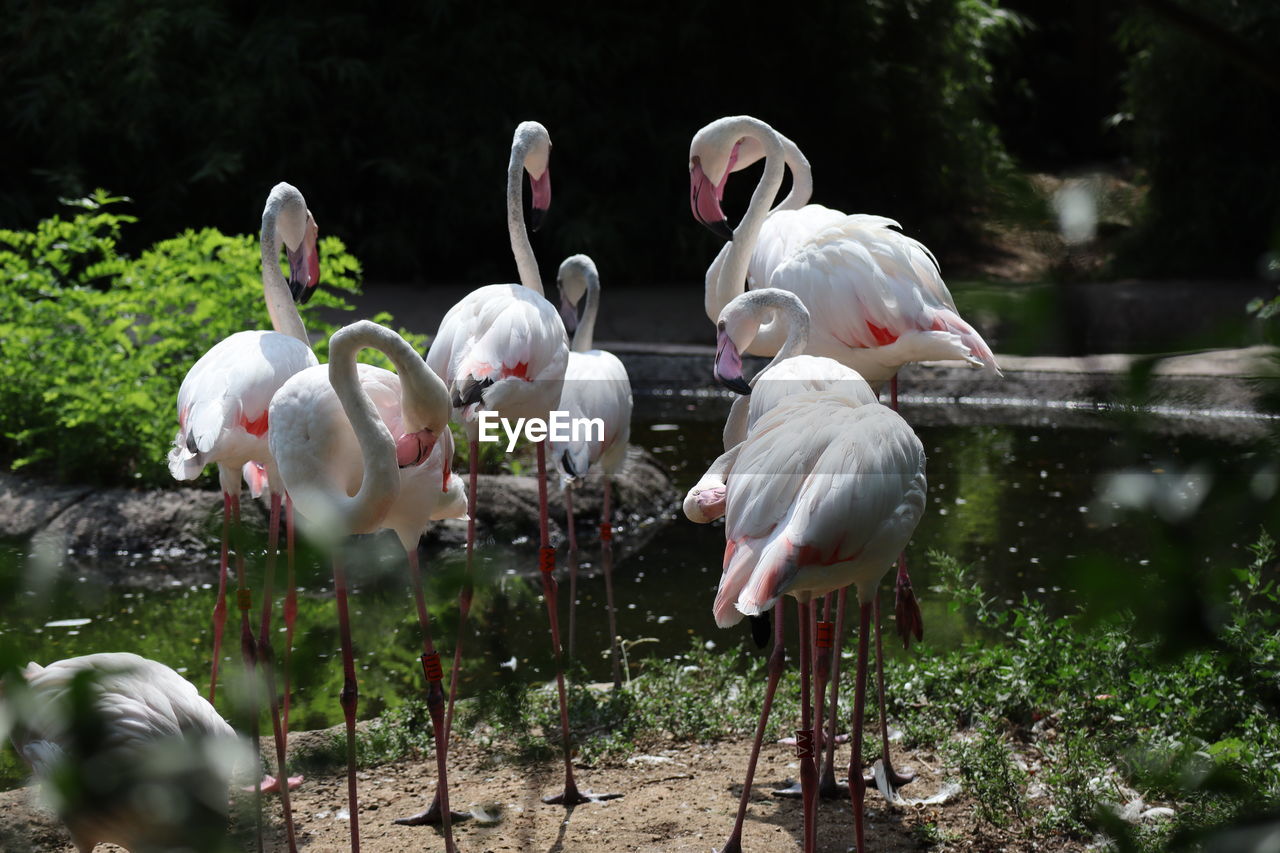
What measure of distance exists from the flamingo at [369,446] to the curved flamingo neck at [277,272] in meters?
0.72

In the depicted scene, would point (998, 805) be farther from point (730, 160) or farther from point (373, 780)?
point (730, 160)

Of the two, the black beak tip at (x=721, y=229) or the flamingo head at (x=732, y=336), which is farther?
the black beak tip at (x=721, y=229)

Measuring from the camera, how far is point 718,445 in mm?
7488

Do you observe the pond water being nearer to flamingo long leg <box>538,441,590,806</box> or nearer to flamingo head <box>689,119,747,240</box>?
flamingo long leg <box>538,441,590,806</box>

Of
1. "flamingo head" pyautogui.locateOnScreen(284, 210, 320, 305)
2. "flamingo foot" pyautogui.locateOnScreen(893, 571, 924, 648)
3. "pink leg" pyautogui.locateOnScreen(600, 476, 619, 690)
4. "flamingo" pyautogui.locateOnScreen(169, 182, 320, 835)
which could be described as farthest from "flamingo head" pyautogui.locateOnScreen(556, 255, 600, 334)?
"flamingo foot" pyautogui.locateOnScreen(893, 571, 924, 648)

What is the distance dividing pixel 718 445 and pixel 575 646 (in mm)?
3157

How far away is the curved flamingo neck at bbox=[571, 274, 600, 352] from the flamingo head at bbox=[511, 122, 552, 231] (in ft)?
2.05

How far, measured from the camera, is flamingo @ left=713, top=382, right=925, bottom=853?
2.39 metres

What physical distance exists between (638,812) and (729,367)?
112 centimetres

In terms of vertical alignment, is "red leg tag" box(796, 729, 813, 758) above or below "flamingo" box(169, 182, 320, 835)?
below

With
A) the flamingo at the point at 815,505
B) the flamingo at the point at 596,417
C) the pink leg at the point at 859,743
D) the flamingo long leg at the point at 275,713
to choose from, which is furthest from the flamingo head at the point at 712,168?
the flamingo long leg at the point at 275,713

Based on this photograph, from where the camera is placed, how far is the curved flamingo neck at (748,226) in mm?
3875

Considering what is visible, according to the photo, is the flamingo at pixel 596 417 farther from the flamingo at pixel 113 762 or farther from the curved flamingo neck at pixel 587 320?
the flamingo at pixel 113 762

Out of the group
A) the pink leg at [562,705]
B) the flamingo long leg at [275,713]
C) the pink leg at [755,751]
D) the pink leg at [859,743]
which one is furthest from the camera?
the pink leg at [562,705]
